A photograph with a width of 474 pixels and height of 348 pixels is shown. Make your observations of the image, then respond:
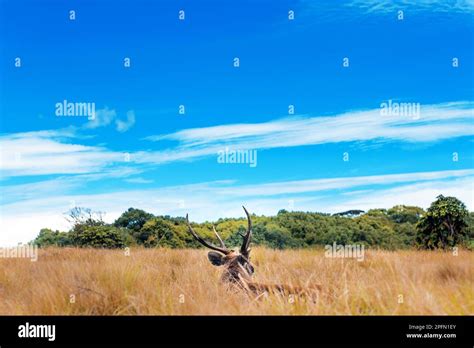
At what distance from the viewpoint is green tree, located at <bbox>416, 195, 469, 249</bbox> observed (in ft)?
49.8

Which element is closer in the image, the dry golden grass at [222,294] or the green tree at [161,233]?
the dry golden grass at [222,294]

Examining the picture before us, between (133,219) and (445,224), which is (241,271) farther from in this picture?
(133,219)

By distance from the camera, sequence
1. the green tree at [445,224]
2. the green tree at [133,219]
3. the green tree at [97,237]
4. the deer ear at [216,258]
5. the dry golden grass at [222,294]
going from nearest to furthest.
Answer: the dry golden grass at [222,294] < the deer ear at [216,258] < the green tree at [445,224] < the green tree at [97,237] < the green tree at [133,219]

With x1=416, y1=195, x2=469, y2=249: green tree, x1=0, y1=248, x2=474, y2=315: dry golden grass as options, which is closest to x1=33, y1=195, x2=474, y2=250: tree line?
x1=416, y1=195, x2=469, y2=249: green tree

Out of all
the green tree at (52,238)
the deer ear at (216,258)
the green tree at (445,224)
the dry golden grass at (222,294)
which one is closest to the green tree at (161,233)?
the green tree at (52,238)

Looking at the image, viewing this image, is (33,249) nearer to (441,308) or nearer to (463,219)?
(441,308)

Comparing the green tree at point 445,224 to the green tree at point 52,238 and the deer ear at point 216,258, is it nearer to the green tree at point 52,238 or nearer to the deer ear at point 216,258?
the deer ear at point 216,258

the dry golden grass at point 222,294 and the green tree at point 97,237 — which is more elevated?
the green tree at point 97,237

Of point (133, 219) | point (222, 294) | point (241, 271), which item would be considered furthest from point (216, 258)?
point (133, 219)

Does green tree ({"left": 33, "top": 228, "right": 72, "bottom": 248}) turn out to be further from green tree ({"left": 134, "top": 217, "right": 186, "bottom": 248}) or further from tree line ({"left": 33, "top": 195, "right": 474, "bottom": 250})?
green tree ({"left": 134, "top": 217, "right": 186, "bottom": 248})

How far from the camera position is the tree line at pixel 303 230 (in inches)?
609

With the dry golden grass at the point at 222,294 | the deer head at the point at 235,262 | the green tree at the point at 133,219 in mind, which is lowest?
the dry golden grass at the point at 222,294

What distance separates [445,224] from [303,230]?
610cm
